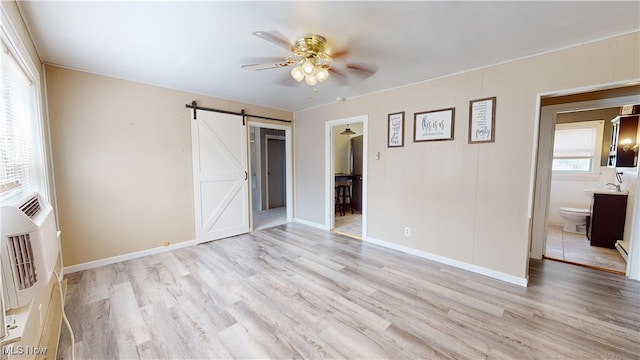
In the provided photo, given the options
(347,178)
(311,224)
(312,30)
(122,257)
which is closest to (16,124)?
(122,257)

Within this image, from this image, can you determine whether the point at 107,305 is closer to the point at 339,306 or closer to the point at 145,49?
the point at 339,306

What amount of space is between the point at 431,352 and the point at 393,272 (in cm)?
118

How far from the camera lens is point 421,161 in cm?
321

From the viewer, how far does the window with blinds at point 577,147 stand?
454 centimetres

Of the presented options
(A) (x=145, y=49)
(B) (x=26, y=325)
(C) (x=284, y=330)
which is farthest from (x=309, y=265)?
(A) (x=145, y=49)

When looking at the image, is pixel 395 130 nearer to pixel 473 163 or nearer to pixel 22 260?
pixel 473 163

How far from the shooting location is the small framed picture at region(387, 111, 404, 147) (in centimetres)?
338

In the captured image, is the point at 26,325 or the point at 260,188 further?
the point at 260,188

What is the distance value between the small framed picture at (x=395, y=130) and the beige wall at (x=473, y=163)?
8 centimetres

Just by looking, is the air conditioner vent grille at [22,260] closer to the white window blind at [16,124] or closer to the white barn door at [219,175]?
the white window blind at [16,124]

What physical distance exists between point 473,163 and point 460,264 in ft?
4.03

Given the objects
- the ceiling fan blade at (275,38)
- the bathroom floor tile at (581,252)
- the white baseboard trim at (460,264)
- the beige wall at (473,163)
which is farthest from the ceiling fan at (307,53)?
the bathroom floor tile at (581,252)

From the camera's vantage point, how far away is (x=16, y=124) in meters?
1.80

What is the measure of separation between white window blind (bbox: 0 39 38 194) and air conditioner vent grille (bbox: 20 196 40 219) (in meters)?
0.13
